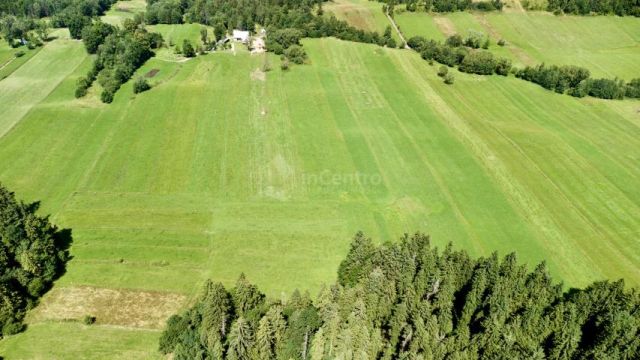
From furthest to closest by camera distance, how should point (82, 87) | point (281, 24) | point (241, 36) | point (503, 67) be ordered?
point (281, 24), point (241, 36), point (503, 67), point (82, 87)

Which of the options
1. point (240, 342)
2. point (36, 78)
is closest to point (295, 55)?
point (36, 78)

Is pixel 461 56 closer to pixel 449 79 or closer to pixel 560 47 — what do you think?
pixel 449 79

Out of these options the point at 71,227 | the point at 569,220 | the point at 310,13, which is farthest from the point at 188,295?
the point at 310,13

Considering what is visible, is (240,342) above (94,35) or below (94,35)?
below

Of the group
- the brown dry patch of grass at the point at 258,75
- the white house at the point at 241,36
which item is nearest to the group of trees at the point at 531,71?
the brown dry patch of grass at the point at 258,75

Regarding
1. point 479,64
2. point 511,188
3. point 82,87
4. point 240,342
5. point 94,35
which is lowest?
point 82,87

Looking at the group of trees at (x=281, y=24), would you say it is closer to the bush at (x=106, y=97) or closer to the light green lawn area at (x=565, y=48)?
the light green lawn area at (x=565, y=48)
